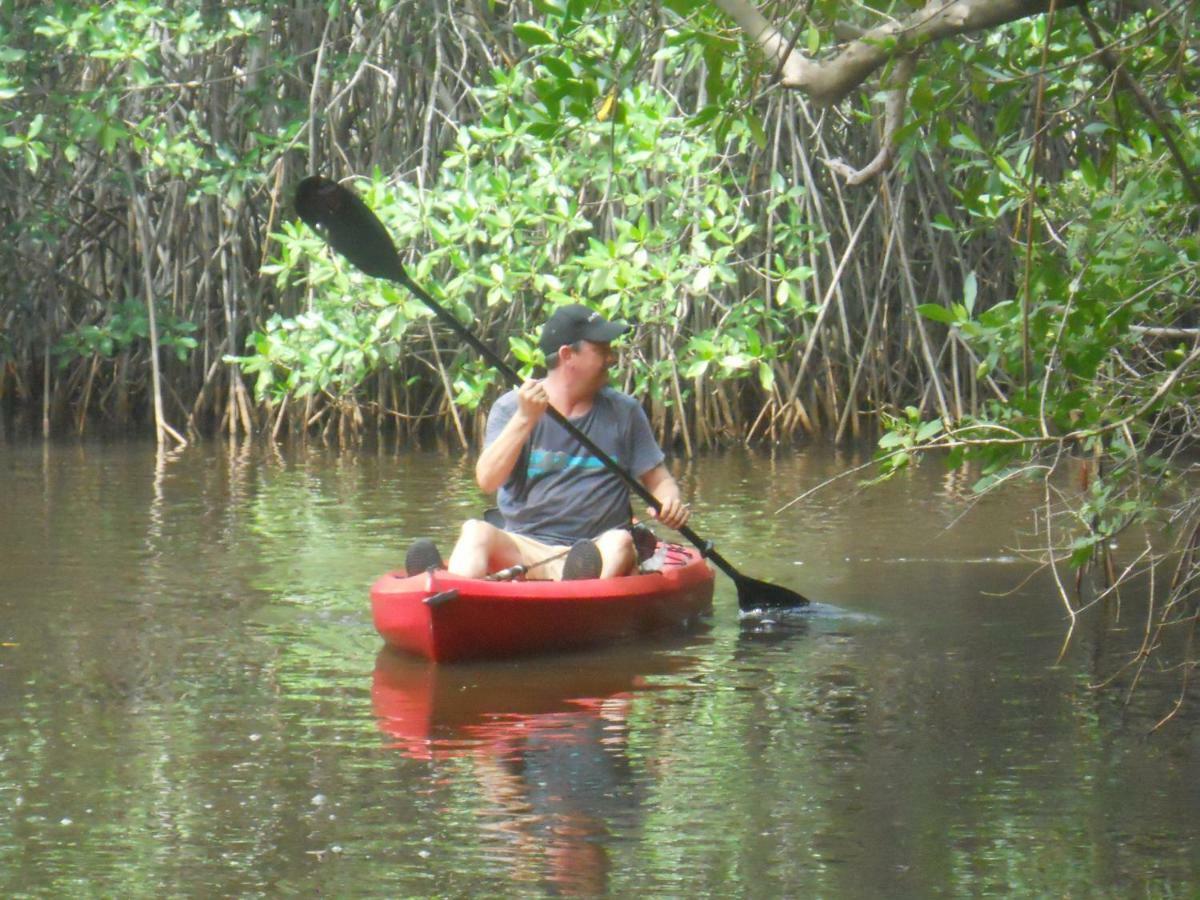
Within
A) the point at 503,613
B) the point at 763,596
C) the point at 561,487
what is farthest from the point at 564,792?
the point at 763,596

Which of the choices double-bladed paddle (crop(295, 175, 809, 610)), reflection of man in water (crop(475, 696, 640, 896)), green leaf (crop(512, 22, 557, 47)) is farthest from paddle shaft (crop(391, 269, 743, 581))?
green leaf (crop(512, 22, 557, 47))

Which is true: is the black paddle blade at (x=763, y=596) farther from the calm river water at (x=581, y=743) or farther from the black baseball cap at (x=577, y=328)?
the black baseball cap at (x=577, y=328)

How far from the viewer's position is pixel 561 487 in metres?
6.21

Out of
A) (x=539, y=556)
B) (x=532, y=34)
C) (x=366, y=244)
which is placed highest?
(x=532, y=34)

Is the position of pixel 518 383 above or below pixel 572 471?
above

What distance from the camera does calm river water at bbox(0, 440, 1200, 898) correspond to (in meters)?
3.74

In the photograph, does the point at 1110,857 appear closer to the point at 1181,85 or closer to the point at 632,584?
the point at 1181,85

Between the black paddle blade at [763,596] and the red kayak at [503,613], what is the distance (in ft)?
1.50

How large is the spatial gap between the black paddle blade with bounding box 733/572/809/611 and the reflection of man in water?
4.39 ft

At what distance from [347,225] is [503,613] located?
1.26 m

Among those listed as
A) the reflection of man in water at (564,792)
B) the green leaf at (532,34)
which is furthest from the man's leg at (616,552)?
the green leaf at (532,34)

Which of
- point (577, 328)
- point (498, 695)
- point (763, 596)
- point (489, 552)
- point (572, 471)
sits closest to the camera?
point (498, 695)

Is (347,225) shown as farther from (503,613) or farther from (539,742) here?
(539,742)

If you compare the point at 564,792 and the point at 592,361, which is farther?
the point at 592,361
